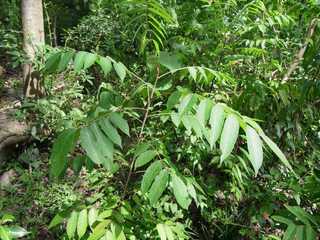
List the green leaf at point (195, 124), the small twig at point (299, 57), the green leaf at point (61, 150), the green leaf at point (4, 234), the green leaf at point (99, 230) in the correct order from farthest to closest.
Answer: the small twig at point (299, 57) → the green leaf at point (99, 230) → the green leaf at point (195, 124) → the green leaf at point (61, 150) → the green leaf at point (4, 234)

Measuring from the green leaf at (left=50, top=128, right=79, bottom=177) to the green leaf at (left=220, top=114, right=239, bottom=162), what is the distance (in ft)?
1.39

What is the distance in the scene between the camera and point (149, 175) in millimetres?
1283

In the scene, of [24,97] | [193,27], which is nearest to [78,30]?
[24,97]

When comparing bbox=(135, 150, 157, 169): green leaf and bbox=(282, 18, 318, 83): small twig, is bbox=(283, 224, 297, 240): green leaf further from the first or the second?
bbox=(282, 18, 318, 83): small twig

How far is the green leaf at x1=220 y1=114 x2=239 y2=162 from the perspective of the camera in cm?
106

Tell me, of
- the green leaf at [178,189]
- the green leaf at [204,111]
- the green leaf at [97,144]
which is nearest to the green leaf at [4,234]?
the green leaf at [97,144]

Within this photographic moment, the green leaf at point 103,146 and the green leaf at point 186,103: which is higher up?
the green leaf at point 186,103

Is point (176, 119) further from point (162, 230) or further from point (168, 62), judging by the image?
point (162, 230)

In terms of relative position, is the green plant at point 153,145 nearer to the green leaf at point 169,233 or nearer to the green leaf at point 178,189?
the green leaf at point 178,189

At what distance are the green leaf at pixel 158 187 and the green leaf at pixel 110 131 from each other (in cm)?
17

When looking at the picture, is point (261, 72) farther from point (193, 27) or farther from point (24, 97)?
point (24, 97)

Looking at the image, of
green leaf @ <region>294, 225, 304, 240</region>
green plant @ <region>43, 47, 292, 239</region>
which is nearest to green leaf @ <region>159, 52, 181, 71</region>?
green plant @ <region>43, 47, 292, 239</region>

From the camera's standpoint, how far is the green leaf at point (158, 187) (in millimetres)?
1236

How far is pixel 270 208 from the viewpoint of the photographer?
2.23 meters
